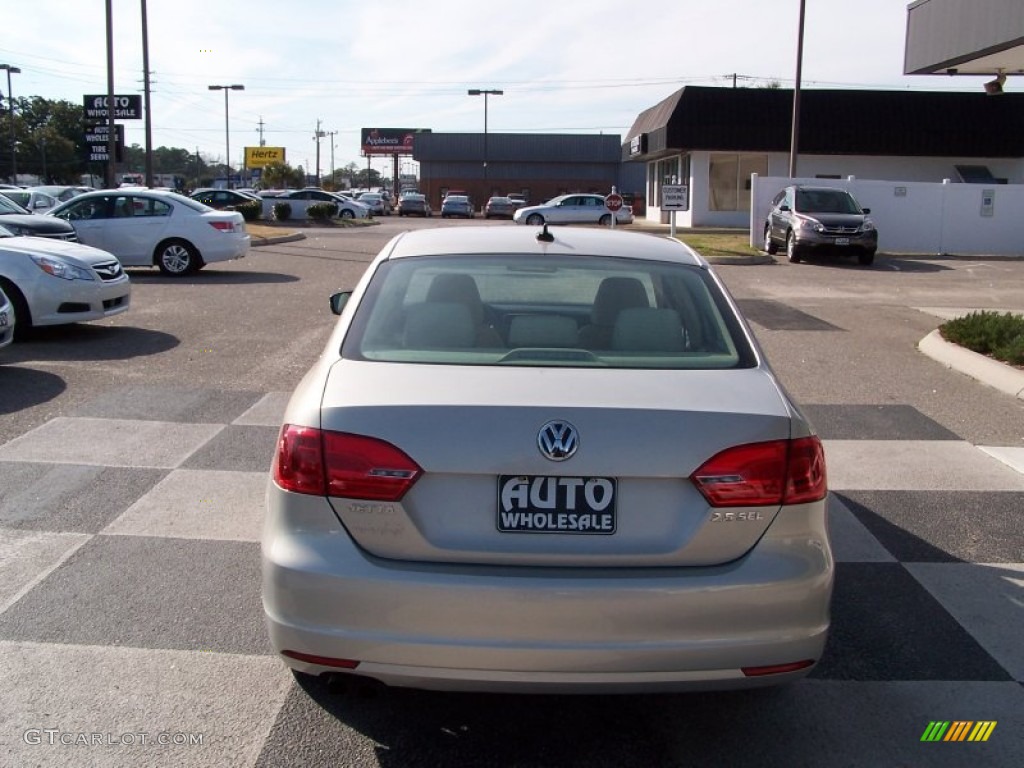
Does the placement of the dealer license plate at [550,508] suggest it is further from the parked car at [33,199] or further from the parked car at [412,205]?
→ the parked car at [412,205]

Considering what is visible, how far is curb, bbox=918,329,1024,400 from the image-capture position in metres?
9.14

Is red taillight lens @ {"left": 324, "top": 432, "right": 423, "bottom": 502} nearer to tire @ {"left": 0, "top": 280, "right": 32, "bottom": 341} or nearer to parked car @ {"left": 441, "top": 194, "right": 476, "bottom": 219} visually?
tire @ {"left": 0, "top": 280, "right": 32, "bottom": 341}

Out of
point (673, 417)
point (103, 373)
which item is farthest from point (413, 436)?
point (103, 373)

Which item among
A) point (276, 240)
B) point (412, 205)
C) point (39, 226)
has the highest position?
point (412, 205)

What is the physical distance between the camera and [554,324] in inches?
163

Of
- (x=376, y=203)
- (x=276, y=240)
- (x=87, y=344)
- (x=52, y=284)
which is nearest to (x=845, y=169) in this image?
(x=276, y=240)

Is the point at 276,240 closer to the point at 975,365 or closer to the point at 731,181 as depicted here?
the point at 731,181

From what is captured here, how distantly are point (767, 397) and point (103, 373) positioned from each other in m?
7.48

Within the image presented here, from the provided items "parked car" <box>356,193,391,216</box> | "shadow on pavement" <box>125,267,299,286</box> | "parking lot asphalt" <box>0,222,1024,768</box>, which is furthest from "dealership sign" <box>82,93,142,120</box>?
"parked car" <box>356,193,391,216</box>

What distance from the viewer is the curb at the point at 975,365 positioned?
30.0 ft

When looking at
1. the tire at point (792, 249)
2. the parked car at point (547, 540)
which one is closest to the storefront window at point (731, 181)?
the tire at point (792, 249)

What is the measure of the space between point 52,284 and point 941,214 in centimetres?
2371

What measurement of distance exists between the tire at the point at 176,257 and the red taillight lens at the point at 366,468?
1602 centimetres

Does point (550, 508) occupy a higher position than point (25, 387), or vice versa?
point (550, 508)
